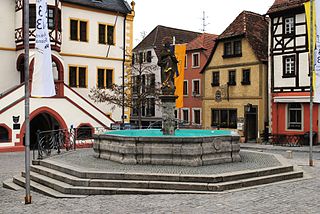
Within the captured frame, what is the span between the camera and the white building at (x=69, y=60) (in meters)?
26.5

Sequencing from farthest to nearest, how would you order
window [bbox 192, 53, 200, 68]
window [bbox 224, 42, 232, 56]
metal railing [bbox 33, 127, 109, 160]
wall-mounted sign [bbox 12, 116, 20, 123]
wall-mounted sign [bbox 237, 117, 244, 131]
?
window [bbox 192, 53, 200, 68]
window [bbox 224, 42, 232, 56]
wall-mounted sign [bbox 237, 117, 244, 131]
wall-mounted sign [bbox 12, 116, 20, 123]
metal railing [bbox 33, 127, 109, 160]

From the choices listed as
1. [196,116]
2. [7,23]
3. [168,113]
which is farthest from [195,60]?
[168,113]

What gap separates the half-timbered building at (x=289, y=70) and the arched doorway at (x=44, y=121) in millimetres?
15662

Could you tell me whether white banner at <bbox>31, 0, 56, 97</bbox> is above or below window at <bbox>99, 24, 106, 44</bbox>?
below

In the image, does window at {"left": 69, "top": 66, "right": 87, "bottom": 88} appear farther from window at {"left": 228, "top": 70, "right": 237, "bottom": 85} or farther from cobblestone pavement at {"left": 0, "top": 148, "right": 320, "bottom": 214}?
cobblestone pavement at {"left": 0, "top": 148, "right": 320, "bottom": 214}

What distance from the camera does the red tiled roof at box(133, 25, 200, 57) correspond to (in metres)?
50.2

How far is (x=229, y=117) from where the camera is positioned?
35.1 meters

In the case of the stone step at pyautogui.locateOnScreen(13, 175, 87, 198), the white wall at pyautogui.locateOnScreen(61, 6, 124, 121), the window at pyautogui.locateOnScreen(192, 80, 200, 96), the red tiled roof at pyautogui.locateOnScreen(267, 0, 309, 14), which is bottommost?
the stone step at pyautogui.locateOnScreen(13, 175, 87, 198)

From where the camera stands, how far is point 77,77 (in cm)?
3272

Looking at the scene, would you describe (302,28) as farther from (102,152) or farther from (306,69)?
(102,152)

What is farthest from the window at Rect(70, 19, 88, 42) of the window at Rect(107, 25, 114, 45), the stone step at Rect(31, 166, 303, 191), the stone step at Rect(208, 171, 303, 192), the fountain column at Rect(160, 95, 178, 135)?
the stone step at Rect(208, 171, 303, 192)

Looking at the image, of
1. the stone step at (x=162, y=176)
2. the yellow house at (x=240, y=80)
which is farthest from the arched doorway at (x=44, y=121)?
the stone step at (x=162, y=176)

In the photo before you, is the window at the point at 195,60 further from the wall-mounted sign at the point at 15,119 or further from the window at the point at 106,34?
the wall-mounted sign at the point at 15,119

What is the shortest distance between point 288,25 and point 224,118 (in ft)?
31.1
